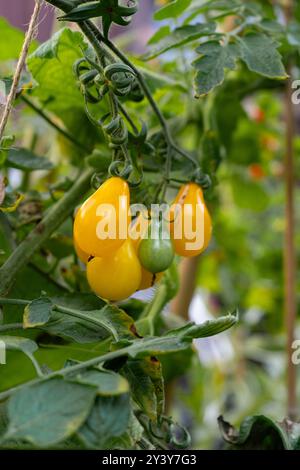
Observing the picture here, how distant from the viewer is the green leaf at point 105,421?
36 cm

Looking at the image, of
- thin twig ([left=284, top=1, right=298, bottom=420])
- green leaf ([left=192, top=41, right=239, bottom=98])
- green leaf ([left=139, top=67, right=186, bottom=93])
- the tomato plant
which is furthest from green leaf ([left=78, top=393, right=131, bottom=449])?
thin twig ([left=284, top=1, right=298, bottom=420])

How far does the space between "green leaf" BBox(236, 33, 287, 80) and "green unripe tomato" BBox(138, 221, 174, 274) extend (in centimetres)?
17

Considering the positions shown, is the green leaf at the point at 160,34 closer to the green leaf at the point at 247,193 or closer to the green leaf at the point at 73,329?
the green leaf at the point at 73,329

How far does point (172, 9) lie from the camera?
23.0 inches

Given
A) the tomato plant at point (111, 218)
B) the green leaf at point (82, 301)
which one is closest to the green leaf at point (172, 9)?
the tomato plant at point (111, 218)

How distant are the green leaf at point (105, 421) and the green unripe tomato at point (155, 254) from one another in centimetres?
14

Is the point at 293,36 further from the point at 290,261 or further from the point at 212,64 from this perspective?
the point at 290,261

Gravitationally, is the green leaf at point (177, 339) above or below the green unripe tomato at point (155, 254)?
below

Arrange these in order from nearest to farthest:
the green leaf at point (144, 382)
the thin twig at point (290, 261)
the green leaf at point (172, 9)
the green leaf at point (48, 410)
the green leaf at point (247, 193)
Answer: the green leaf at point (48, 410) → the green leaf at point (144, 382) → the green leaf at point (172, 9) → the thin twig at point (290, 261) → the green leaf at point (247, 193)

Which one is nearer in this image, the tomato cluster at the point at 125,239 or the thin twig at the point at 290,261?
the tomato cluster at the point at 125,239

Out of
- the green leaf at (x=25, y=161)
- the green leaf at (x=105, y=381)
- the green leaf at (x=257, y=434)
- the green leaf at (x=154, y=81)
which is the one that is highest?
the green leaf at (x=154, y=81)

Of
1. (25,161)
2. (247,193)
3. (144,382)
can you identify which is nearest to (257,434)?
(144,382)

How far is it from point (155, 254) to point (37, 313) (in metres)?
0.10
